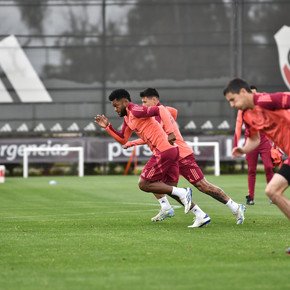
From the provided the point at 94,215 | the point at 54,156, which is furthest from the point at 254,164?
the point at 54,156

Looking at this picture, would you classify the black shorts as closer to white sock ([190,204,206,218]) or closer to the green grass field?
the green grass field

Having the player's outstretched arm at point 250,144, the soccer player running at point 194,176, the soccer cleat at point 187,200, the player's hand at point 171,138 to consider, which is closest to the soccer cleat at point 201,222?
the soccer player running at point 194,176

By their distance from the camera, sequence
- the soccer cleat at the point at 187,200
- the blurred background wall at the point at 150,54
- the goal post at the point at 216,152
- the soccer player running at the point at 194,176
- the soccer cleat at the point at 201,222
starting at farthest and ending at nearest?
the blurred background wall at the point at 150,54, the goal post at the point at 216,152, the soccer player running at the point at 194,176, the soccer cleat at the point at 187,200, the soccer cleat at the point at 201,222

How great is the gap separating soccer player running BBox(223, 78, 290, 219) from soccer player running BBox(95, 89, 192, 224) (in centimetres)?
426

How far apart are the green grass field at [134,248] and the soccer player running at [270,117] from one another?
2.45ft

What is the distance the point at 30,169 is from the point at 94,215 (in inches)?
809

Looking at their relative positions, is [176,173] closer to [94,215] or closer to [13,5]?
[94,215]

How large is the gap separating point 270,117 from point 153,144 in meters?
5.36

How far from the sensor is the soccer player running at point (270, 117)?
12.7 m

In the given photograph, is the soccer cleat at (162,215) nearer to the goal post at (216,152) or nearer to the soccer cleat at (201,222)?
the soccer cleat at (201,222)

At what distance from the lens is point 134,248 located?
13570 mm

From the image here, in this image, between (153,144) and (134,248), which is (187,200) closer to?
(153,144)

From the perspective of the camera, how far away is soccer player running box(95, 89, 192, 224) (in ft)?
58.0

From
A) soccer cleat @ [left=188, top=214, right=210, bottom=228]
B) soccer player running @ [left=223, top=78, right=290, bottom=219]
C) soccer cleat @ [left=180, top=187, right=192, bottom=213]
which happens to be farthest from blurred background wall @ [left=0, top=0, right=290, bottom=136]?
soccer player running @ [left=223, top=78, right=290, bottom=219]
